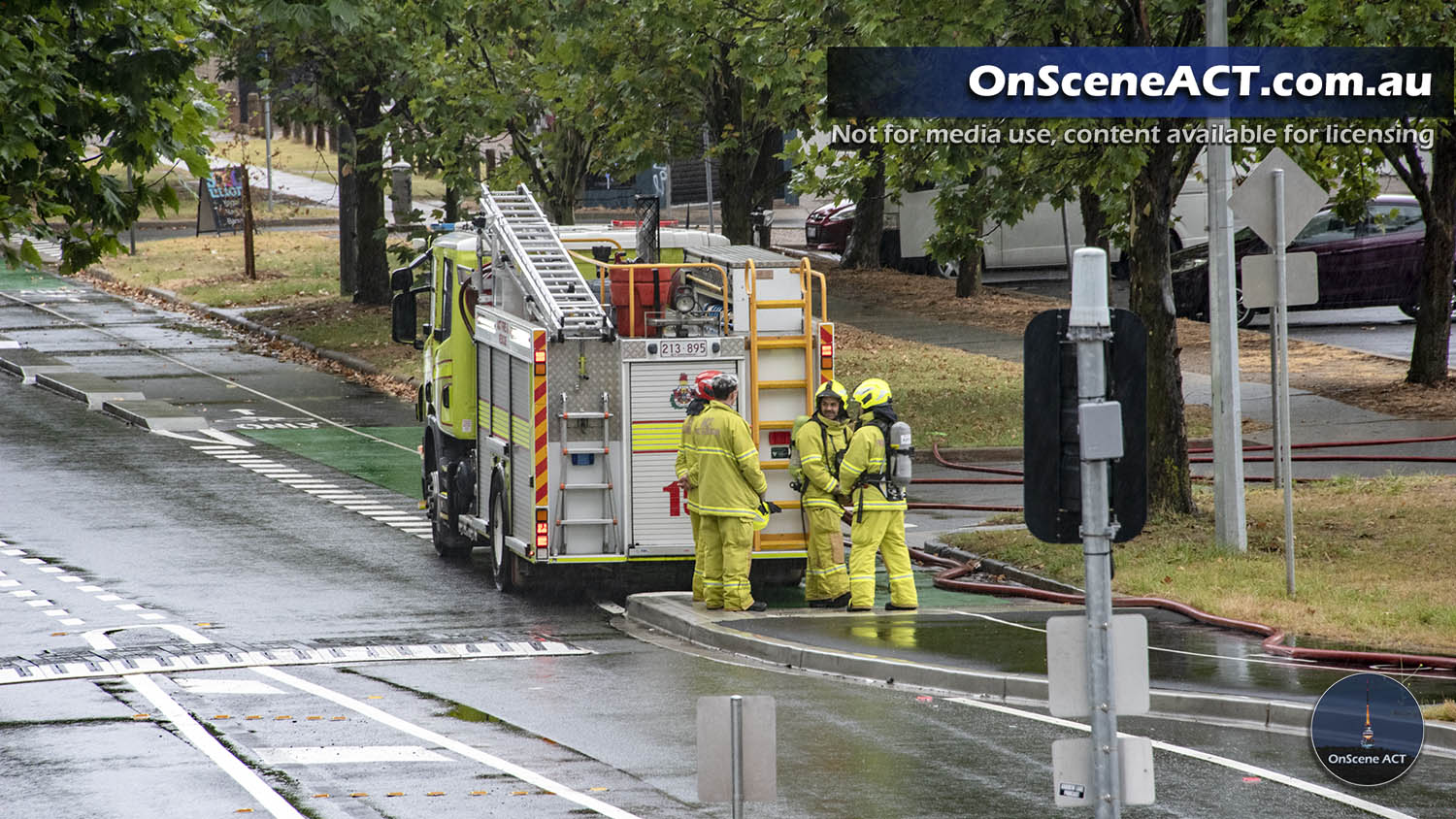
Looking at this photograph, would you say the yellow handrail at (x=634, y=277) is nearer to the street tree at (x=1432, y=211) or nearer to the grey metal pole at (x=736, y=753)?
the street tree at (x=1432, y=211)

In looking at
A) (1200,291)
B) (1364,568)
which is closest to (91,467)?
(1364,568)

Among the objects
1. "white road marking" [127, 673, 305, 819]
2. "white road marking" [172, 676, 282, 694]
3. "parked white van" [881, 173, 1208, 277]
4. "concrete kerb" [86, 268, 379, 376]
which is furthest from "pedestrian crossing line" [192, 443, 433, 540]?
"parked white van" [881, 173, 1208, 277]

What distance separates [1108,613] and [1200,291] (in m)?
26.2

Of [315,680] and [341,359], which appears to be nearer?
[315,680]

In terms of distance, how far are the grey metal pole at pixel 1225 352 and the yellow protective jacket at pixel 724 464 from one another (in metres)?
4.01

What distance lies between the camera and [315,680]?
1317cm

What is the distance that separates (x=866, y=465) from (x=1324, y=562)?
3.96m

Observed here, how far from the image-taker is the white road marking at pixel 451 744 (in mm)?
9812

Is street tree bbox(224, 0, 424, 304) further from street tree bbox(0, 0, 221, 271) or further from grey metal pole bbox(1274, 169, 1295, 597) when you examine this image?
street tree bbox(0, 0, 221, 271)

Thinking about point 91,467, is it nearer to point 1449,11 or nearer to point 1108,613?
point 1449,11

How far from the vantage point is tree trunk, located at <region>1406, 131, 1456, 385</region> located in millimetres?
25312

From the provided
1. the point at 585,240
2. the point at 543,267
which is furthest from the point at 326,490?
the point at 543,267

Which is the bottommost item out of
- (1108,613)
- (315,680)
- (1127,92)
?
(315,680)

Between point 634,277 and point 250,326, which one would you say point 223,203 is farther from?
point 634,277
